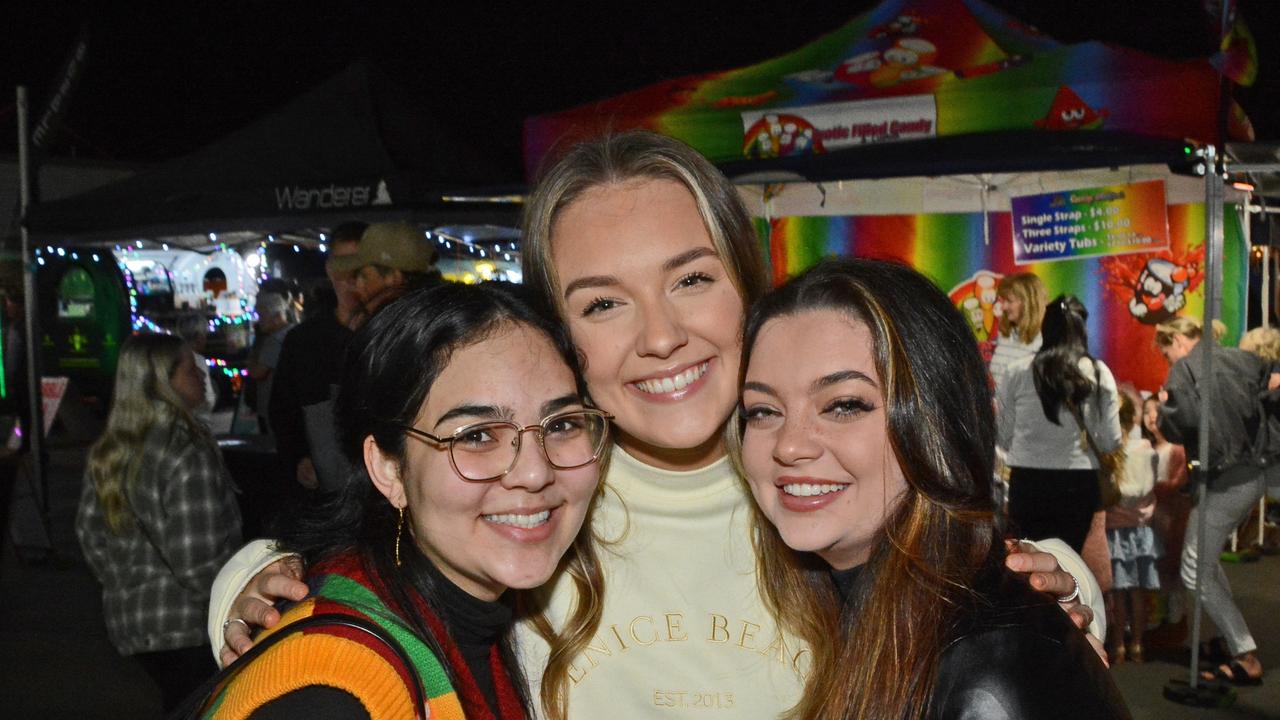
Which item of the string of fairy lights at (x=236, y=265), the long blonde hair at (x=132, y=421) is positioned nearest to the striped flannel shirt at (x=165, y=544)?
the long blonde hair at (x=132, y=421)

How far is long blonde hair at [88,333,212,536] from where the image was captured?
391 cm

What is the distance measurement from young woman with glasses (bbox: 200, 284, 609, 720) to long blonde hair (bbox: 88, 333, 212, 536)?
2.60 metres

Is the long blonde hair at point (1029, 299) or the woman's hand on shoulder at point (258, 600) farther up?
the long blonde hair at point (1029, 299)

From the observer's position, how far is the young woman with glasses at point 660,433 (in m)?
1.86

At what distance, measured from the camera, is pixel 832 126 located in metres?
5.16

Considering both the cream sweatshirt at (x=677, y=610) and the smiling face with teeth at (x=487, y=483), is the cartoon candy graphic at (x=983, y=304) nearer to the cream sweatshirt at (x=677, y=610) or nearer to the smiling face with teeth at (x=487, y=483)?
the cream sweatshirt at (x=677, y=610)

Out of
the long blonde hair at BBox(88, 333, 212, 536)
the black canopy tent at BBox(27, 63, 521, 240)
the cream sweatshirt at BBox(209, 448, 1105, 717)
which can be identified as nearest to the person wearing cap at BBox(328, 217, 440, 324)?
the long blonde hair at BBox(88, 333, 212, 536)

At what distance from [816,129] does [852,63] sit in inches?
21.4

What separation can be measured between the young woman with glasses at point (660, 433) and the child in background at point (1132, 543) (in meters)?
3.78

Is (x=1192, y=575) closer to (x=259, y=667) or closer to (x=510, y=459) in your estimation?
(x=510, y=459)

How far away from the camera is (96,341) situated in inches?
536

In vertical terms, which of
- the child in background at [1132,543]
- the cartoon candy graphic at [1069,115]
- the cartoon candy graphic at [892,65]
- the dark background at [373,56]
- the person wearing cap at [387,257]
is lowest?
the child in background at [1132,543]

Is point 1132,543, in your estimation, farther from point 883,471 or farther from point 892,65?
point 883,471

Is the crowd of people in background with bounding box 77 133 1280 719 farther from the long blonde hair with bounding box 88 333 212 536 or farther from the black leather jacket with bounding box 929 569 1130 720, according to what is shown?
the long blonde hair with bounding box 88 333 212 536
